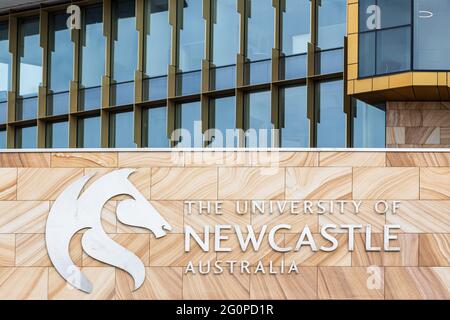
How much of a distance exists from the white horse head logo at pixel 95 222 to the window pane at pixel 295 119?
8515 millimetres

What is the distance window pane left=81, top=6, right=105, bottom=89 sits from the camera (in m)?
41.4

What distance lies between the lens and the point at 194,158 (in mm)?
28844

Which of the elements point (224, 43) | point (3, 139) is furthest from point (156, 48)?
point (3, 139)

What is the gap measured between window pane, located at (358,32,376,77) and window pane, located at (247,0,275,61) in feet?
20.6

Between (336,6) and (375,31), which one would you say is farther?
(336,6)

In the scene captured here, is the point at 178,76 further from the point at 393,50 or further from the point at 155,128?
the point at 393,50

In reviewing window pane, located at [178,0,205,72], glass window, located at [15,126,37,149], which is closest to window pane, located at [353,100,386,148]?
window pane, located at [178,0,205,72]

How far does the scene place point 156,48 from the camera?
131 ft

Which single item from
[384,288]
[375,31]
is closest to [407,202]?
[384,288]

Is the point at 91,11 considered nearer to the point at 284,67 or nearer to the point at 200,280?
the point at 284,67

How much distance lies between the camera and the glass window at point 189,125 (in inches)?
1513

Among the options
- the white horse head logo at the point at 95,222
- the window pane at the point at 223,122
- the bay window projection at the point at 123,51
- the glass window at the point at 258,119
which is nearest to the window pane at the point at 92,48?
the bay window projection at the point at 123,51

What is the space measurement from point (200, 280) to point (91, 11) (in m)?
16.0

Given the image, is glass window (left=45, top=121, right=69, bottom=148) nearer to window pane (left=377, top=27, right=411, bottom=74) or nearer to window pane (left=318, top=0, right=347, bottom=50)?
window pane (left=318, top=0, right=347, bottom=50)
